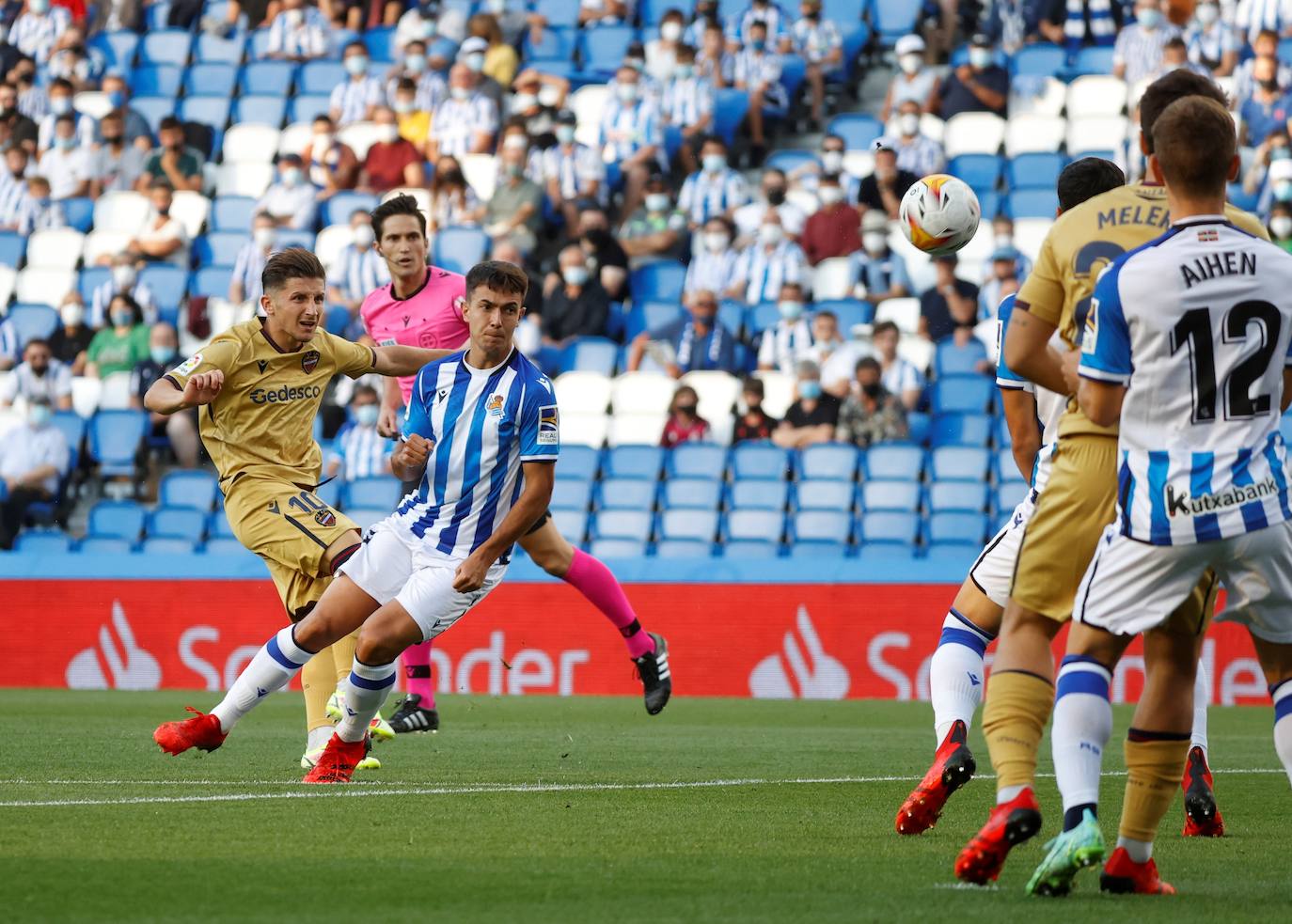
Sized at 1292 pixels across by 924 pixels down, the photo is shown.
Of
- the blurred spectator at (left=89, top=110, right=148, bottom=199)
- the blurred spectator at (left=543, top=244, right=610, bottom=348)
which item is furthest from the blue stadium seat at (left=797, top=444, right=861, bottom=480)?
the blurred spectator at (left=89, top=110, right=148, bottom=199)

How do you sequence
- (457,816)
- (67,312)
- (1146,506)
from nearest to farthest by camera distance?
(1146,506)
(457,816)
(67,312)

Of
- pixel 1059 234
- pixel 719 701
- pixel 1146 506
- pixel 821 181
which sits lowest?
A: pixel 719 701

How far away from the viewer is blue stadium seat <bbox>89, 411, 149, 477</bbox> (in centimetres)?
1714

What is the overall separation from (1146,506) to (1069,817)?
76 centimetres

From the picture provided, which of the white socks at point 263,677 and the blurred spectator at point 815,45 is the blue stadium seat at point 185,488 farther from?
the white socks at point 263,677

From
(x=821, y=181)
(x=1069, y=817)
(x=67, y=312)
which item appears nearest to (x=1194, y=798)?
(x=1069, y=817)

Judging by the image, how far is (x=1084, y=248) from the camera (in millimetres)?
4969

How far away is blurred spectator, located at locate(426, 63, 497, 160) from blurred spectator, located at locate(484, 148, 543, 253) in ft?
3.35

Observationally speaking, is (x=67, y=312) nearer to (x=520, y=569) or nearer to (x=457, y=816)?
(x=520, y=569)

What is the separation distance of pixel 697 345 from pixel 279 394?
8120 mm

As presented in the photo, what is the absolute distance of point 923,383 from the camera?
1555 cm

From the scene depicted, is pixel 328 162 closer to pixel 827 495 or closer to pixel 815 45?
pixel 815 45

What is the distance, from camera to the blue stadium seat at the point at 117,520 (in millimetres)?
16594

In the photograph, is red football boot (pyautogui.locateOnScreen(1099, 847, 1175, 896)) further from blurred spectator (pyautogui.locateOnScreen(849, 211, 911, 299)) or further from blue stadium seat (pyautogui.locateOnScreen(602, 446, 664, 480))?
blurred spectator (pyautogui.locateOnScreen(849, 211, 911, 299))
